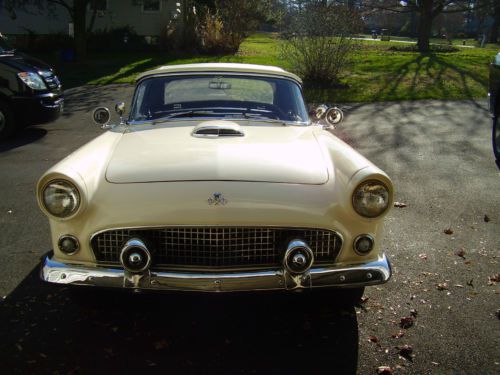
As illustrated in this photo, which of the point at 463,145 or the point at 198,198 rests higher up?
the point at 198,198

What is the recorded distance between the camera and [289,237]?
121 inches

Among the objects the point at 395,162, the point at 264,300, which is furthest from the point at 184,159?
the point at 395,162

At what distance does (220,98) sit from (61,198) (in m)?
1.98

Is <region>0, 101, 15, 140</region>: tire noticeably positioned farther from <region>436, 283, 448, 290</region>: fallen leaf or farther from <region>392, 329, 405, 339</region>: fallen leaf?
<region>392, 329, 405, 339</region>: fallen leaf

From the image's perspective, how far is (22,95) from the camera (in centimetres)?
880

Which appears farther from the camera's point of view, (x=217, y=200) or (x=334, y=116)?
(x=334, y=116)

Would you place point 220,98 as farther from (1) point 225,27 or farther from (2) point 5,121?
(1) point 225,27

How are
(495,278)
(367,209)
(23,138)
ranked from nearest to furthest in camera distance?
(367,209)
(495,278)
(23,138)

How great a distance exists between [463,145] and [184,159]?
6560 millimetres

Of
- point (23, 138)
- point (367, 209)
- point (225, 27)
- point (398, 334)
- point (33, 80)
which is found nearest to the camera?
point (367, 209)

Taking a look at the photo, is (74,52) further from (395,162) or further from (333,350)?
(333,350)

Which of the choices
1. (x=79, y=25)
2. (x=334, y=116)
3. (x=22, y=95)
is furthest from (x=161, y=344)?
(x=79, y=25)

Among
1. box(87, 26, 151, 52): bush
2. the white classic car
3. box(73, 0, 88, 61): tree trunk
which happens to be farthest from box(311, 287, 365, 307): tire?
box(87, 26, 151, 52): bush

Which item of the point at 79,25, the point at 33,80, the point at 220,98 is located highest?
the point at 79,25
